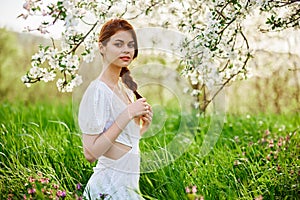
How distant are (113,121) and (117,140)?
97mm

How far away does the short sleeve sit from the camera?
2.48 m

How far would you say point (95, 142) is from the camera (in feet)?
8.12

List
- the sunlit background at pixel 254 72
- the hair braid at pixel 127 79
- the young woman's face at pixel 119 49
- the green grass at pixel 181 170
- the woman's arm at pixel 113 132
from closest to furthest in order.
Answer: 1. the woman's arm at pixel 113 132
2. the young woman's face at pixel 119 49
3. the hair braid at pixel 127 79
4. the green grass at pixel 181 170
5. the sunlit background at pixel 254 72

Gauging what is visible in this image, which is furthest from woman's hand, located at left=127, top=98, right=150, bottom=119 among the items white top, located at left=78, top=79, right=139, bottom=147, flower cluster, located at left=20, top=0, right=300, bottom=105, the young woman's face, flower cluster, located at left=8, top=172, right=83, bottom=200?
flower cluster, located at left=20, top=0, right=300, bottom=105

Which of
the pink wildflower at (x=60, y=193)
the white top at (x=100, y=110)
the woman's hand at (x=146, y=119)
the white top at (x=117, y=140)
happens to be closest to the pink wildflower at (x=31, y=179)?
the pink wildflower at (x=60, y=193)

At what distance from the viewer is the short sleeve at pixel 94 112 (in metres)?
2.48

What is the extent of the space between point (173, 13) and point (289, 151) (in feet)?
4.27

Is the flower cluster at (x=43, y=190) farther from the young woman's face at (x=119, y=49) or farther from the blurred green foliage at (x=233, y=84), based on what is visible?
the blurred green foliage at (x=233, y=84)

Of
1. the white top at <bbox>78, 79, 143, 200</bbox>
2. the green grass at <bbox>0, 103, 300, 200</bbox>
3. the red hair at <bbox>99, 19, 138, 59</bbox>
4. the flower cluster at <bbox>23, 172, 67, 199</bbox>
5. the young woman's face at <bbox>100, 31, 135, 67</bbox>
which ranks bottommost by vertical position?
the green grass at <bbox>0, 103, 300, 200</bbox>

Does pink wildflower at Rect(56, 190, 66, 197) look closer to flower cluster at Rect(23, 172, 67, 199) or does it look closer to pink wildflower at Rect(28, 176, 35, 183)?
flower cluster at Rect(23, 172, 67, 199)

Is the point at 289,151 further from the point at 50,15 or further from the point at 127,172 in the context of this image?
the point at 50,15

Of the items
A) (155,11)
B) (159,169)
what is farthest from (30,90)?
(159,169)

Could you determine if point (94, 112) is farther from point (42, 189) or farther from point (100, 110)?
point (42, 189)

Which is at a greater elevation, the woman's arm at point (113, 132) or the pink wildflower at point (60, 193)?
the woman's arm at point (113, 132)
